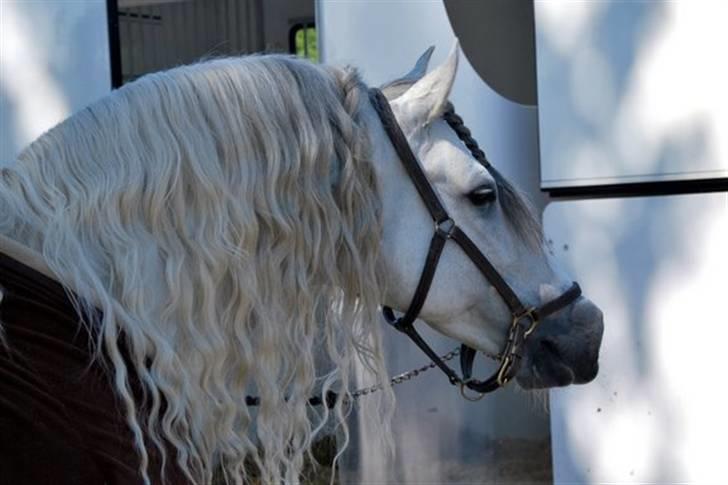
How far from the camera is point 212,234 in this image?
2162mm

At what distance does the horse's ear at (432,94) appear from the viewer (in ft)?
8.02

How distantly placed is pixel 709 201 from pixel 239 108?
1.83 metres

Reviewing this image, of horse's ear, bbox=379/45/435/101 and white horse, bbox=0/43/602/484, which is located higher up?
horse's ear, bbox=379/45/435/101

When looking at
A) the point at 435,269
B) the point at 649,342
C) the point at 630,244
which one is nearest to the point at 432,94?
the point at 435,269

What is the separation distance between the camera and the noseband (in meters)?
2.44

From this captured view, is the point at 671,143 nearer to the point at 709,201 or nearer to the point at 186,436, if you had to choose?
the point at 709,201

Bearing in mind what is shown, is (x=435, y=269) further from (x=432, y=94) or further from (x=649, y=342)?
(x=649, y=342)

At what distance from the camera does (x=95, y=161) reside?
7.05 feet

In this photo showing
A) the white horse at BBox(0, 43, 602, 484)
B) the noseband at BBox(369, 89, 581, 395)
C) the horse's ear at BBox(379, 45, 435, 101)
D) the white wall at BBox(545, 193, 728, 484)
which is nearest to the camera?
the white horse at BBox(0, 43, 602, 484)

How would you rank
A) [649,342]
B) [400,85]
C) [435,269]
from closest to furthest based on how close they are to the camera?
[435,269] → [400,85] → [649,342]

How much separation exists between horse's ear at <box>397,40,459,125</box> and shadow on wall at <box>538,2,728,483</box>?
1.19 m

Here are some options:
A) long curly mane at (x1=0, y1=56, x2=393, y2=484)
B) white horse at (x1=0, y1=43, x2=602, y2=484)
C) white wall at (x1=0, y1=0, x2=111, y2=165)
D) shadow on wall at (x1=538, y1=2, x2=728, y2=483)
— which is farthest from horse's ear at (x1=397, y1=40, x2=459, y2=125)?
white wall at (x1=0, y1=0, x2=111, y2=165)

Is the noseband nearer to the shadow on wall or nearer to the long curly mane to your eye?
the long curly mane

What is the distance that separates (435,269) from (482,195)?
196mm
